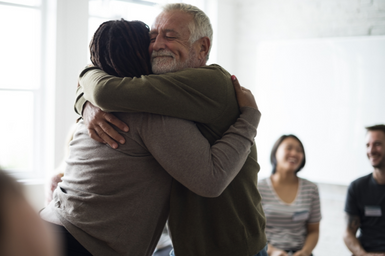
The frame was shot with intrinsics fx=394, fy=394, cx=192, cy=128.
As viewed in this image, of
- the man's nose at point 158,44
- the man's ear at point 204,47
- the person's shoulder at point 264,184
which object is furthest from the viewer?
the person's shoulder at point 264,184

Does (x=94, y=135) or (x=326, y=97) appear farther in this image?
(x=326, y=97)

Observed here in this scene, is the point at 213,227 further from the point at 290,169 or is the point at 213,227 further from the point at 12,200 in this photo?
the point at 290,169

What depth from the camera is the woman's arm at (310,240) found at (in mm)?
2744

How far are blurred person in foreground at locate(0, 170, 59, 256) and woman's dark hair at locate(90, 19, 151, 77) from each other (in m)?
0.72

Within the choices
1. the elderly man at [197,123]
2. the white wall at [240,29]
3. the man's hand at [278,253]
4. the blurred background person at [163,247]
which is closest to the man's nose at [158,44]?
the elderly man at [197,123]

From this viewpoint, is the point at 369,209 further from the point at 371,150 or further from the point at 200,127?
the point at 200,127

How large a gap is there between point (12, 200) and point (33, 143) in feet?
13.4

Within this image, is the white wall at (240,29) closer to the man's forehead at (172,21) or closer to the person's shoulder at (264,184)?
the person's shoulder at (264,184)

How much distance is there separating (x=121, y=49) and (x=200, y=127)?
33cm

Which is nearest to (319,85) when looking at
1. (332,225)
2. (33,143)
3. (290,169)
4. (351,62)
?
(351,62)

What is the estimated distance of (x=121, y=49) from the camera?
3.89ft

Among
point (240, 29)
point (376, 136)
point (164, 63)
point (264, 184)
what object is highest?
point (240, 29)

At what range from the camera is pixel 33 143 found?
14.2 feet

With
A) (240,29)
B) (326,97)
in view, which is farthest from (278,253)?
(240,29)
